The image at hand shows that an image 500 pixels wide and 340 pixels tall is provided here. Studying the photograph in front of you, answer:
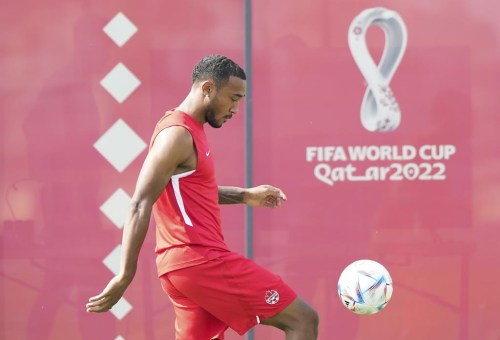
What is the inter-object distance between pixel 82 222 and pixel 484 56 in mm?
2766

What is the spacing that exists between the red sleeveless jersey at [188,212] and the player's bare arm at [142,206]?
110 millimetres

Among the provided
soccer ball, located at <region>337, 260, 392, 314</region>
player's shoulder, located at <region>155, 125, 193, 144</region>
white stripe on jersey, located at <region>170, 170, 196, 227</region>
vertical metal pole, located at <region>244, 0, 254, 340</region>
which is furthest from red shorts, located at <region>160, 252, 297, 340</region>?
vertical metal pole, located at <region>244, 0, 254, 340</region>

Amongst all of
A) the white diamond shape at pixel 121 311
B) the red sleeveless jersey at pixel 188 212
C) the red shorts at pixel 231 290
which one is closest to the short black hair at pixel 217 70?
the red sleeveless jersey at pixel 188 212

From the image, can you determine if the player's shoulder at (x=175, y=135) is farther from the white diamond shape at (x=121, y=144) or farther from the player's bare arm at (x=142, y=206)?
the white diamond shape at (x=121, y=144)

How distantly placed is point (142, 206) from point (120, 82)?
2035 millimetres

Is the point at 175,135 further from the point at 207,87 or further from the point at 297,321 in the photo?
the point at 297,321

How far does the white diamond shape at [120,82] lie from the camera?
6.07 metres

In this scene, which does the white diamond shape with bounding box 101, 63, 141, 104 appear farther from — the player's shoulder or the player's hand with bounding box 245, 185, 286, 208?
the player's shoulder

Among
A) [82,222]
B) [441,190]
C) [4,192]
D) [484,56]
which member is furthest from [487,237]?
[4,192]

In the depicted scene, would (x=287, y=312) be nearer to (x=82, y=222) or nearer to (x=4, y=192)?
(x=82, y=222)

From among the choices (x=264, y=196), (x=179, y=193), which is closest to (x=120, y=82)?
(x=264, y=196)

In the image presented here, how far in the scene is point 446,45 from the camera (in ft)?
19.8

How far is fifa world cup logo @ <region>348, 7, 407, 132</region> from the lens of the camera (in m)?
6.00

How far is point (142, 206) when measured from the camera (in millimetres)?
4203
